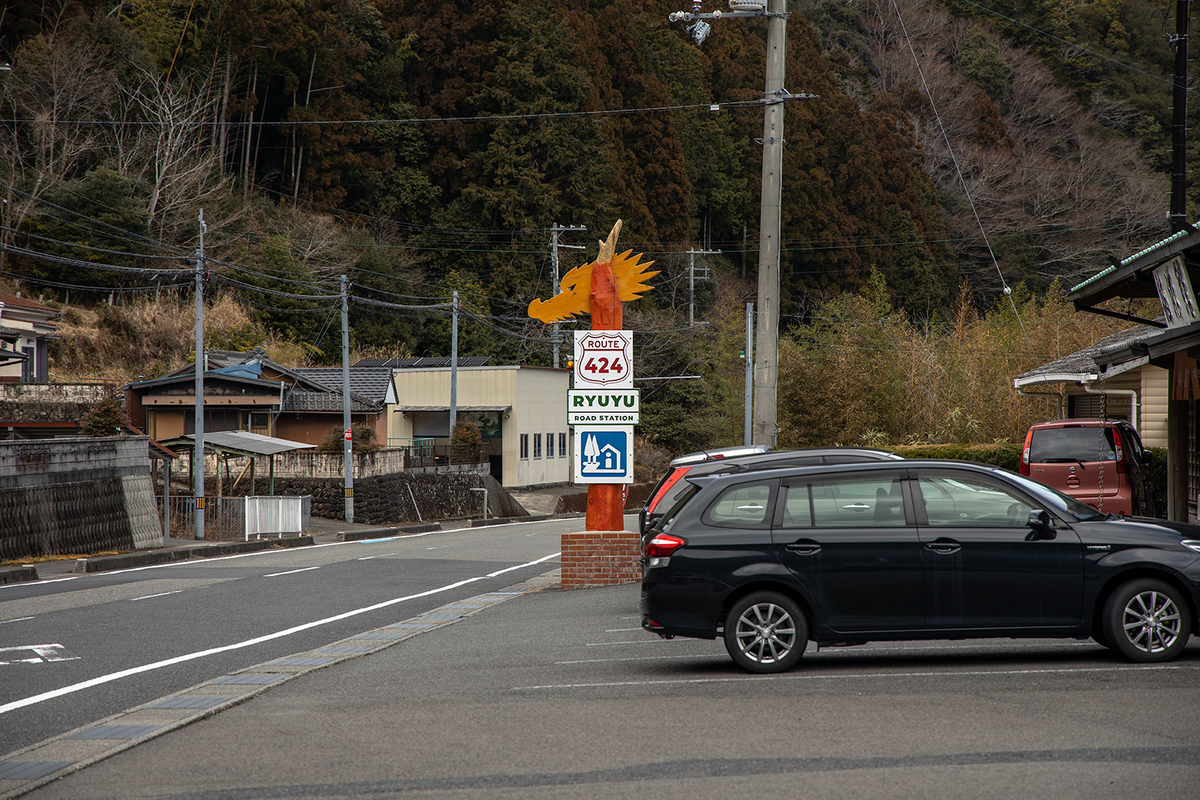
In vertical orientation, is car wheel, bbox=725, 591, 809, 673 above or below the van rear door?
below

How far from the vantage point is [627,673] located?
9.30 m

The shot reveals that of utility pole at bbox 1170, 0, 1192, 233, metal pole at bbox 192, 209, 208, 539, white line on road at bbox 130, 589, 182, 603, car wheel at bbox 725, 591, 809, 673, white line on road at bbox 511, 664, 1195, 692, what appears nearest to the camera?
white line on road at bbox 511, 664, 1195, 692

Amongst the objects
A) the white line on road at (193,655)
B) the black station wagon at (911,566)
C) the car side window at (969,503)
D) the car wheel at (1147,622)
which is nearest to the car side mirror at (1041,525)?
the black station wagon at (911,566)

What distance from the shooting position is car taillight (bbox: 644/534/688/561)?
29.7ft

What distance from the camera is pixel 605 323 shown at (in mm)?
16234

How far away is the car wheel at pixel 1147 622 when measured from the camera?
8641mm

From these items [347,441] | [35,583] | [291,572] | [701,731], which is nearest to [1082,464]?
[701,731]

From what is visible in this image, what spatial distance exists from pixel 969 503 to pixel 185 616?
9600 millimetres

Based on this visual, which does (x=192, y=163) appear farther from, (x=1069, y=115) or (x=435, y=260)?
(x=1069, y=115)

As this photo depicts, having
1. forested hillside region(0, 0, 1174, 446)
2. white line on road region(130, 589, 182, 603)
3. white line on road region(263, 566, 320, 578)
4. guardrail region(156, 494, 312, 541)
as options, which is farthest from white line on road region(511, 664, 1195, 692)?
forested hillside region(0, 0, 1174, 446)

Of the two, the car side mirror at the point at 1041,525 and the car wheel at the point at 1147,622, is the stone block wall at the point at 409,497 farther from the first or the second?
the car wheel at the point at 1147,622

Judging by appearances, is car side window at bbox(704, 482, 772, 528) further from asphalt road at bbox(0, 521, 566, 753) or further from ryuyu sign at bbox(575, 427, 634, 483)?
ryuyu sign at bbox(575, 427, 634, 483)

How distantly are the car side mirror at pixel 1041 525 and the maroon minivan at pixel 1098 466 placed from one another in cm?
954

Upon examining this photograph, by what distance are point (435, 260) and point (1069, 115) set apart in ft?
126
